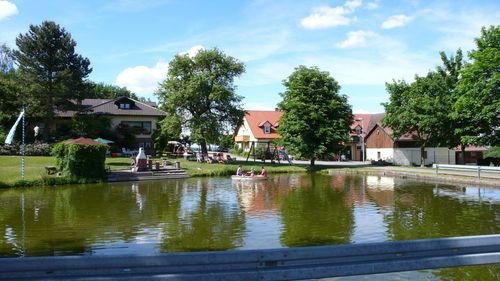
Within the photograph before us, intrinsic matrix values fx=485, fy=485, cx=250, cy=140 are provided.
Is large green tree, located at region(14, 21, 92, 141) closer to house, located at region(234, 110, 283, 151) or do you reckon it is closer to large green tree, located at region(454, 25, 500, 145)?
house, located at region(234, 110, 283, 151)

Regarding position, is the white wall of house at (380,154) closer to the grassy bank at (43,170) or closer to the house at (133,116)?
the grassy bank at (43,170)

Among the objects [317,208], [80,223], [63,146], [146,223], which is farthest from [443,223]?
[63,146]

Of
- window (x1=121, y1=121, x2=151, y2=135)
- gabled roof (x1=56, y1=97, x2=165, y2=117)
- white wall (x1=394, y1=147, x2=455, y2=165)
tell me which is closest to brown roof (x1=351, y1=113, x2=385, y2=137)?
white wall (x1=394, y1=147, x2=455, y2=165)

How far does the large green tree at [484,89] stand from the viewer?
1742 inches

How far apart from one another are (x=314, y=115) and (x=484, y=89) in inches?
725

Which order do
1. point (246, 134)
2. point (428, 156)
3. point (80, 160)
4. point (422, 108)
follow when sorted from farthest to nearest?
point (246, 134)
point (428, 156)
point (422, 108)
point (80, 160)

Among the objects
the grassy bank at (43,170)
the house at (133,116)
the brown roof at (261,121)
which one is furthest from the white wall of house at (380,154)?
the house at (133,116)

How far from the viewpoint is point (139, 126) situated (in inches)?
2591

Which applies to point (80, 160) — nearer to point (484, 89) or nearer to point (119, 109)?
point (119, 109)

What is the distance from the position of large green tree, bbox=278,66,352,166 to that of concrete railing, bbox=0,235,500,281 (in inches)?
1976

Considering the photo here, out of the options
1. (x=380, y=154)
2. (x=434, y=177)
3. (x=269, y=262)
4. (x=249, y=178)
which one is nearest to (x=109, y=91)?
(x=380, y=154)

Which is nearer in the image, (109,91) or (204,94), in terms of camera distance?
(204,94)

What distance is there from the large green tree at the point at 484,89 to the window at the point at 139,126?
39135 mm

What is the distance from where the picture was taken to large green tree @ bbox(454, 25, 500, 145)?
44250 mm
